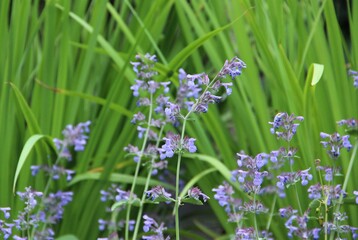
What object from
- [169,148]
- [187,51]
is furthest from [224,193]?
[187,51]

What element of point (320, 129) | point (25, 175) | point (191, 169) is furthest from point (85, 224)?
point (320, 129)

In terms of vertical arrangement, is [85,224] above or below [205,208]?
below

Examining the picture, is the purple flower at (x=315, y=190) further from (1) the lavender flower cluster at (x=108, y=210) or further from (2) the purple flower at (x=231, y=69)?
(1) the lavender flower cluster at (x=108, y=210)

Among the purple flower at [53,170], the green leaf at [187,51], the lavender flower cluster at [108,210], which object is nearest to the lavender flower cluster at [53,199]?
the purple flower at [53,170]

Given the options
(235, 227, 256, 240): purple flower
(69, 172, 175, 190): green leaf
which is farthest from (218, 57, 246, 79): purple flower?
(69, 172, 175, 190): green leaf

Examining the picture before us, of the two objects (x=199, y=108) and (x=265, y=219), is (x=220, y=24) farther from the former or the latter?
(x=199, y=108)

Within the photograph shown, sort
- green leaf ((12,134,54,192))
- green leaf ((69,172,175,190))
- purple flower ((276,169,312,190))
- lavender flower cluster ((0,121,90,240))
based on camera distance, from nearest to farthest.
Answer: purple flower ((276,169,312,190)) → green leaf ((12,134,54,192)) → lavender flower cluster ((0,121,90,240)) → green leaf ((69,172,175,190))

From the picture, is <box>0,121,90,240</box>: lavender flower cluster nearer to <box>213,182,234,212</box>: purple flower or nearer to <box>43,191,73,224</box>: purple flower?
<box>43,191,73,224</box>: purple flower

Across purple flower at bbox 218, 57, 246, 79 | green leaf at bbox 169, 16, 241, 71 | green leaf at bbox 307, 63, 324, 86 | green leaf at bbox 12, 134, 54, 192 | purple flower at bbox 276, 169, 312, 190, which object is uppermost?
green leaf at bbox 169, 16, 241, 71
